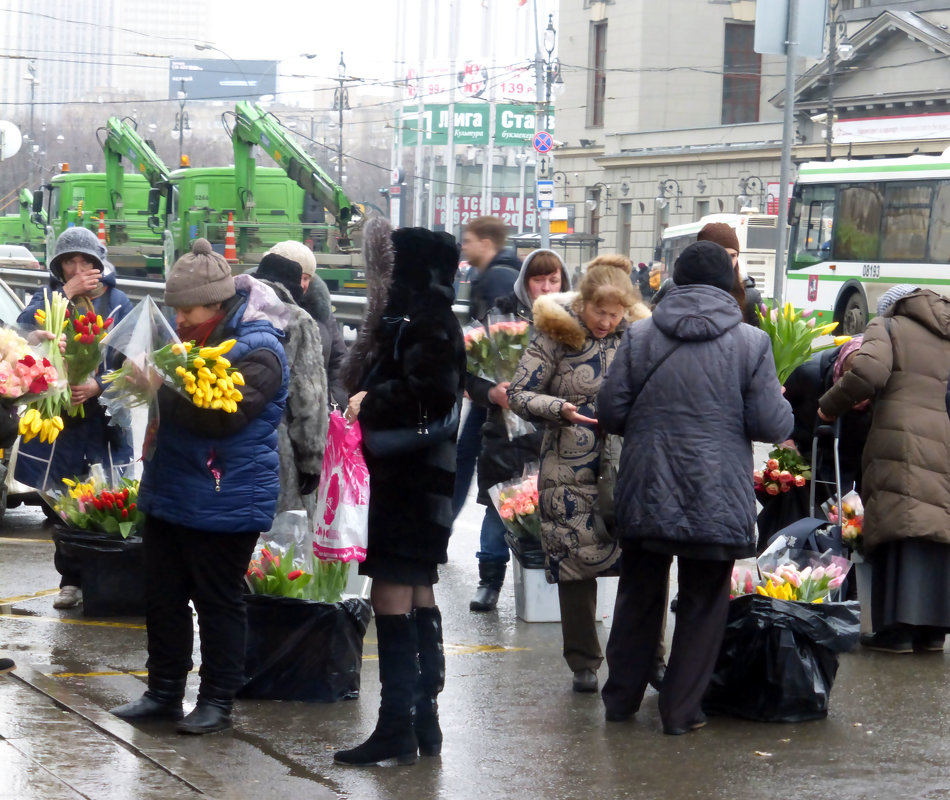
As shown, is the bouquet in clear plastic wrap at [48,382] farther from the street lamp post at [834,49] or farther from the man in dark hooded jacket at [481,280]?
the street lamp post at [834,49]

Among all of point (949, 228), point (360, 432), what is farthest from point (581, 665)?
point (949, 228)

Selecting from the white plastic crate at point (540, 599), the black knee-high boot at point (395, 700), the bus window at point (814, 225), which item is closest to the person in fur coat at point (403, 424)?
the black knee-high boot at point (395, 700)

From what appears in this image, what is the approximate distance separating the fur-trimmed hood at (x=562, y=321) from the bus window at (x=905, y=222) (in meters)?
20.8

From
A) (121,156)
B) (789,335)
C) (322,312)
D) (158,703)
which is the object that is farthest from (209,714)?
(121,156)

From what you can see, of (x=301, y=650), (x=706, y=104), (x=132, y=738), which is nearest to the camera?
(x=132, y=738)

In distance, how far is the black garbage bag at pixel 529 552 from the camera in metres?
7.07

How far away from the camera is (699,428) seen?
5148 millimetres

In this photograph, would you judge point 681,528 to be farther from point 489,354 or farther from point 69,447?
point 69,447

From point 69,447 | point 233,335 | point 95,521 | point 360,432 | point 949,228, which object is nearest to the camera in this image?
point 360,432

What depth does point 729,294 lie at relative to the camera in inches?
213

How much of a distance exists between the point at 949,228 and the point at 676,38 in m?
36.7

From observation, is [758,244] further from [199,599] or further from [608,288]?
[199,599]

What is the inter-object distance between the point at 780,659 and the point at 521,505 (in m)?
1.75

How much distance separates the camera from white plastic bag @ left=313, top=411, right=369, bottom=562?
4.82m
